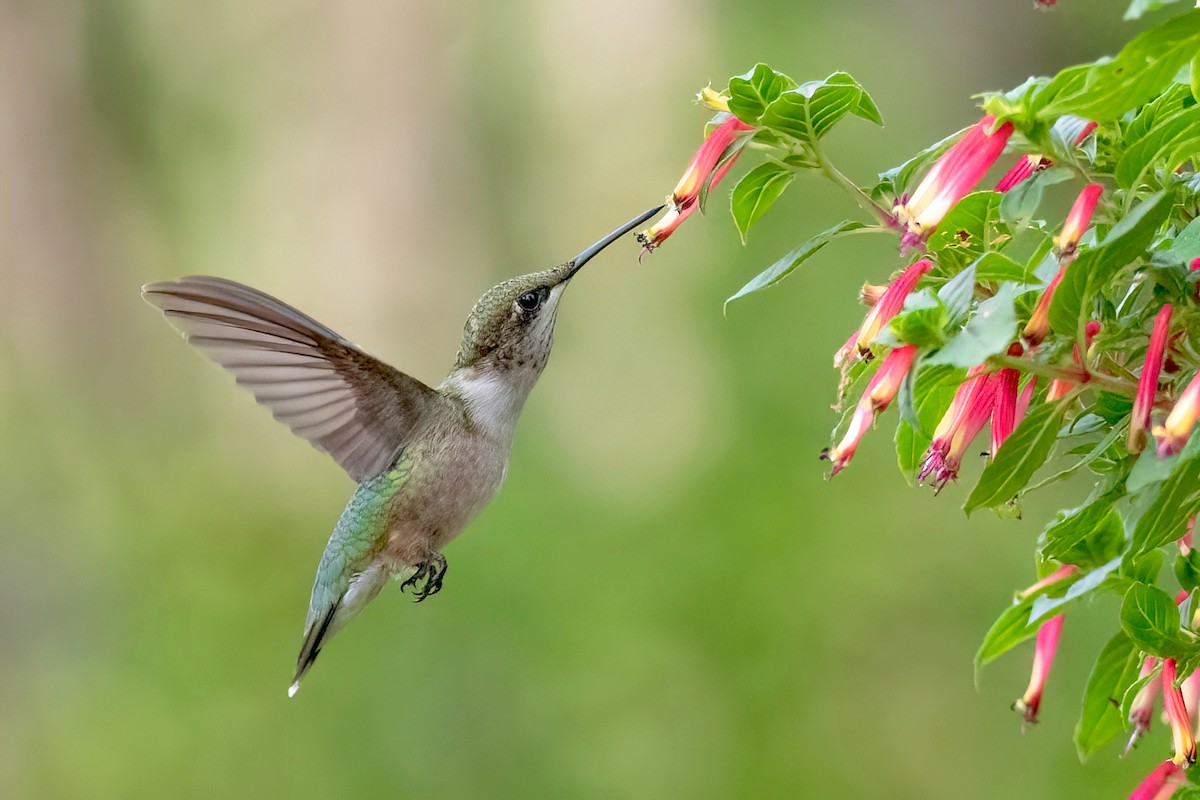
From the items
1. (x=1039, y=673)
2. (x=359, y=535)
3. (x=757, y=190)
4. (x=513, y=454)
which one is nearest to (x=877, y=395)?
(x=757, y=190)

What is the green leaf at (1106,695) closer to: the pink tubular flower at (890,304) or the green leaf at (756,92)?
the pink tubular flower at (890,304)

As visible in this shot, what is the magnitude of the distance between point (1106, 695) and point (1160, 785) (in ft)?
0.41

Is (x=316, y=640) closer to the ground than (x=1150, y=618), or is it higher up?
higher up

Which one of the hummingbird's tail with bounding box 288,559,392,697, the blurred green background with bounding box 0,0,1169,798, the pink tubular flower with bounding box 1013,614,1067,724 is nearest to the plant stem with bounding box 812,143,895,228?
the pink tubular flower with bounding box 1013,614,1067,724

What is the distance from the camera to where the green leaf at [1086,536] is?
4.80ft

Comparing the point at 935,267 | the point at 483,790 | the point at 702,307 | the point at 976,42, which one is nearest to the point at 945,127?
the point at 976,42

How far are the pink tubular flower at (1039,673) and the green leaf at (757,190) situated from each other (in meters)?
0.65

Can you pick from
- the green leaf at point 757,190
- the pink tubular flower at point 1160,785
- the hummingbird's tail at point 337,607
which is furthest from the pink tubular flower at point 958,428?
the hummingbird's tail at point 337,607

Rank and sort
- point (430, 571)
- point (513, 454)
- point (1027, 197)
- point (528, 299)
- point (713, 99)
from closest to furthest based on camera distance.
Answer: point (1027, 197), point (713, 99), point (528, 299), point (430, 571), point (513, 454)

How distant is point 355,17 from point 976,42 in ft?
10.7

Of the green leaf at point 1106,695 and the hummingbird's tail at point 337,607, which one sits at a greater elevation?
the hummingbird's tail at point 337,607

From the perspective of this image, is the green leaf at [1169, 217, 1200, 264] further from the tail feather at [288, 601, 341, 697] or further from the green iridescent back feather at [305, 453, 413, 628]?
the tail feather at [288, 601, 341, 697]

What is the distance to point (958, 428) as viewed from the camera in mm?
1471

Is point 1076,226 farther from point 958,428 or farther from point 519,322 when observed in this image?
point 519,322
